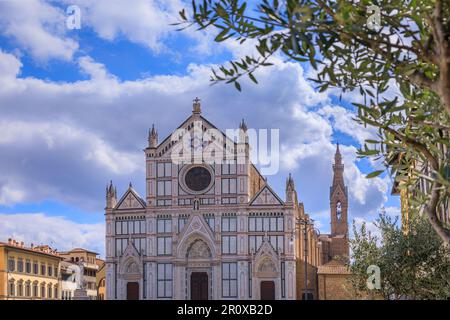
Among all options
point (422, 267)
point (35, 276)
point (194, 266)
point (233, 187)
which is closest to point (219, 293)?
point (194, 266)

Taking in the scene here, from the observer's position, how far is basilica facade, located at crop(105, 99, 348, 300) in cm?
6188

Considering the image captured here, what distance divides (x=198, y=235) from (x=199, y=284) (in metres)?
4.09

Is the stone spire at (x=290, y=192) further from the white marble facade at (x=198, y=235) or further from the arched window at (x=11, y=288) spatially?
the arched window at (x=11, y=288)

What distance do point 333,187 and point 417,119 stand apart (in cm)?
8225

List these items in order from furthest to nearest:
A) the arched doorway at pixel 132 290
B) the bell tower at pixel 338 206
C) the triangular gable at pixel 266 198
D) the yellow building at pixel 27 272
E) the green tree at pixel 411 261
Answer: the bell tower at pixel 338 206
the yellow building at pixel 27 272
the arched doorway at pixel 132 290
the triangular gable at pixel 266 198
the green tree at pixel 411 261

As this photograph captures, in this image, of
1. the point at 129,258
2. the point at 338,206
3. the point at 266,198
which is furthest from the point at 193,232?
the point at 338,206

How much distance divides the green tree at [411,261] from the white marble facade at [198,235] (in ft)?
123

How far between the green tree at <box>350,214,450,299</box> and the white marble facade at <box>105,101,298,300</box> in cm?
3752

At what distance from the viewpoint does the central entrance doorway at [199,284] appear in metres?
62.5

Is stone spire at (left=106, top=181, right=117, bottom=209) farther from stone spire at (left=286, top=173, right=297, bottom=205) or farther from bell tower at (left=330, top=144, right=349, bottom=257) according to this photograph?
bell tower at (left=330, top=144, right=349, bottom=257)

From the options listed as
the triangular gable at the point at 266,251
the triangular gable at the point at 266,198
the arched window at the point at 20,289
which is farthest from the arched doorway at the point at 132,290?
the triangular gable at the point at 266,198

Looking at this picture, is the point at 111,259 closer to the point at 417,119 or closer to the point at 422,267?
the point at 422,267

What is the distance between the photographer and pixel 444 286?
1967 cm

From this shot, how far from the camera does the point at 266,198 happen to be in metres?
63.3
